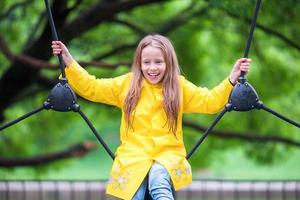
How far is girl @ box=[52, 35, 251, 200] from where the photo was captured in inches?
121

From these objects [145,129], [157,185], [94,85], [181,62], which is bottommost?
[157,185]

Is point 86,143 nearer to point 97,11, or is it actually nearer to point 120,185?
point 97,11

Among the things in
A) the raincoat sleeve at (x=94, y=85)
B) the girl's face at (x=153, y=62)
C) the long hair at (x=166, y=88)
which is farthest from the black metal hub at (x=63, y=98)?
the girl's face at (x=153, y=62)

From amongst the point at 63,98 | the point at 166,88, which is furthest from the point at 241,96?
the point at 63,98

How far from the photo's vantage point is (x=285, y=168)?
21.8m

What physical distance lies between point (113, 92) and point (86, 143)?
317 centimetres

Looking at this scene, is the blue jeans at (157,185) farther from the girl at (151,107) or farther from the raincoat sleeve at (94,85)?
the raincoat sleeve at (94,85)

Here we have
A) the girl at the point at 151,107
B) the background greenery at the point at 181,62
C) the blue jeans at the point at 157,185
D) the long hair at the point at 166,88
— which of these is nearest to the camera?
the blue jeans at the point at 157,185

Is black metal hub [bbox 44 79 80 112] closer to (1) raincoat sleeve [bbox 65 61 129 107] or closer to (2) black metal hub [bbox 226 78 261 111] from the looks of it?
(1) raincoat sleeve [bbox 65 61 129 107]

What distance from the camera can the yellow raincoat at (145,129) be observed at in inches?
121

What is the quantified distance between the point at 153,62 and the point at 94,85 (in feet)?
0.96

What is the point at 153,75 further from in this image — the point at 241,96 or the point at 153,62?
the point at 241,96

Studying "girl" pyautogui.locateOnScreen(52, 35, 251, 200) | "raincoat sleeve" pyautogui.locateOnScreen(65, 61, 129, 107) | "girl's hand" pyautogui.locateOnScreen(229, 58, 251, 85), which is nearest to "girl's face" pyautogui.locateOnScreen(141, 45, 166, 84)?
"girl" pyautogui.locateOnScreen(52, 35, 251, 200)

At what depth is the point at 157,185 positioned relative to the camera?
2973mm
